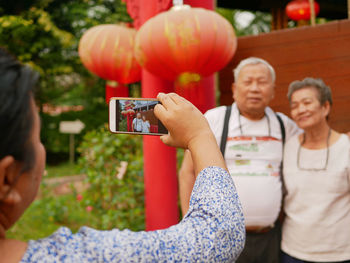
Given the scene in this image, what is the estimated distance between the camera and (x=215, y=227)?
795mm

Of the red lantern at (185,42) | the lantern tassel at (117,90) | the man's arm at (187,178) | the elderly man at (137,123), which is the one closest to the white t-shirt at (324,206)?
the man's arm at (187,178)

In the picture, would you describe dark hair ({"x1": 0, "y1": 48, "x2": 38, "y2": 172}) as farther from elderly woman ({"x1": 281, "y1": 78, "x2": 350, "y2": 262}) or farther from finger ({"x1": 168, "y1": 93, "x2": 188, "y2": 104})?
elderly woman ({"x1": 281, "y1": 78, "x2": 350, "y2": 262})

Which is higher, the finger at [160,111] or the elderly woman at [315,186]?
the finger at [160,111]

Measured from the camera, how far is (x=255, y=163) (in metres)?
2.34

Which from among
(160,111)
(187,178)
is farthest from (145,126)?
(187,178)

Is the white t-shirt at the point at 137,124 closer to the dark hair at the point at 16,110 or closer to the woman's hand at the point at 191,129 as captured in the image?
the woman's hand at the point at 191,129

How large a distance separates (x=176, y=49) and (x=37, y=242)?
7.74 feet

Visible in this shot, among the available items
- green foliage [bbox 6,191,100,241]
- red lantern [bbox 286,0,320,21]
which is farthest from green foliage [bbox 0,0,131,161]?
red lantern [bbox 286,0,320,21]

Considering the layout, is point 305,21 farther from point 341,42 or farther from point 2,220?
point 2,220

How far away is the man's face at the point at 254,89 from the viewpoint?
2.40m

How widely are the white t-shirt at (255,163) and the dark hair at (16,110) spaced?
1721 millimetres

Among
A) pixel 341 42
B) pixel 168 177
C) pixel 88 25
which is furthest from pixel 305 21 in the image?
pixel 88 25

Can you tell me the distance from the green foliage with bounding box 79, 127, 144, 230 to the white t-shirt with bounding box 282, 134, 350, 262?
203 centimetres

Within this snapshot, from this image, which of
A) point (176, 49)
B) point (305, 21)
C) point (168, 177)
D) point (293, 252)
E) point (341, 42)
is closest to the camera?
point (293, 252)
